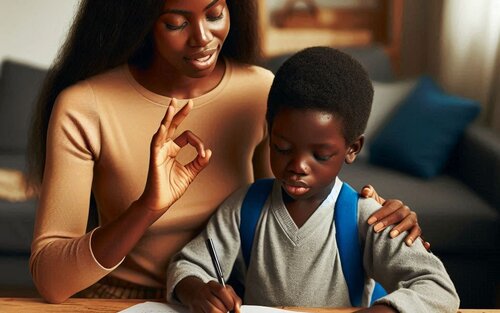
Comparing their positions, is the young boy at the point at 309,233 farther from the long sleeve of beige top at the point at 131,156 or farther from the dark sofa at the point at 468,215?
the dark sofa at the point at 468,215

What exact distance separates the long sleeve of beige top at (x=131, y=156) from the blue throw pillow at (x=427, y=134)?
163 cm

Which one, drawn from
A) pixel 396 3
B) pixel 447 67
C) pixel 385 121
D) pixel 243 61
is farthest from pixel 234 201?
pixel 396 3

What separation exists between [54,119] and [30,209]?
1593mm

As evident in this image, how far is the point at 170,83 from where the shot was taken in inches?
55.9

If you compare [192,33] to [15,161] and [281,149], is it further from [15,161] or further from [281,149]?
[15,161]

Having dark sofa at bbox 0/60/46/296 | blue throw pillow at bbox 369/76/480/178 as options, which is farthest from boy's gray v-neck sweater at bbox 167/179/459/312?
blue throw pillow at bbox 369/76/480/178

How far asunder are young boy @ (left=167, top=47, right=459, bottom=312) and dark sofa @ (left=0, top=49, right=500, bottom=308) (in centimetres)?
152

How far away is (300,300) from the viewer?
126 centimetres

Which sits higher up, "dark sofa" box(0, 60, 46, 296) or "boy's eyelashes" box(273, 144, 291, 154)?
"boy's eyelashes" box(273, 144, 291, 154)

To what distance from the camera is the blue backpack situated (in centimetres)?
125

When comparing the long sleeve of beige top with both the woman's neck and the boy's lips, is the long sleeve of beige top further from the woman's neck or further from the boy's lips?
the boy's lips

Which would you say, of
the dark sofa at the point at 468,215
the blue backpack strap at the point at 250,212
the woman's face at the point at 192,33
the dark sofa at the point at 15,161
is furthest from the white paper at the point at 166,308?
the dark sofa at the point at 15,161

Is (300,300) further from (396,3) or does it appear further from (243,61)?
(396,3)

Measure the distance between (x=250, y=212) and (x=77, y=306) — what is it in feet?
0.98
